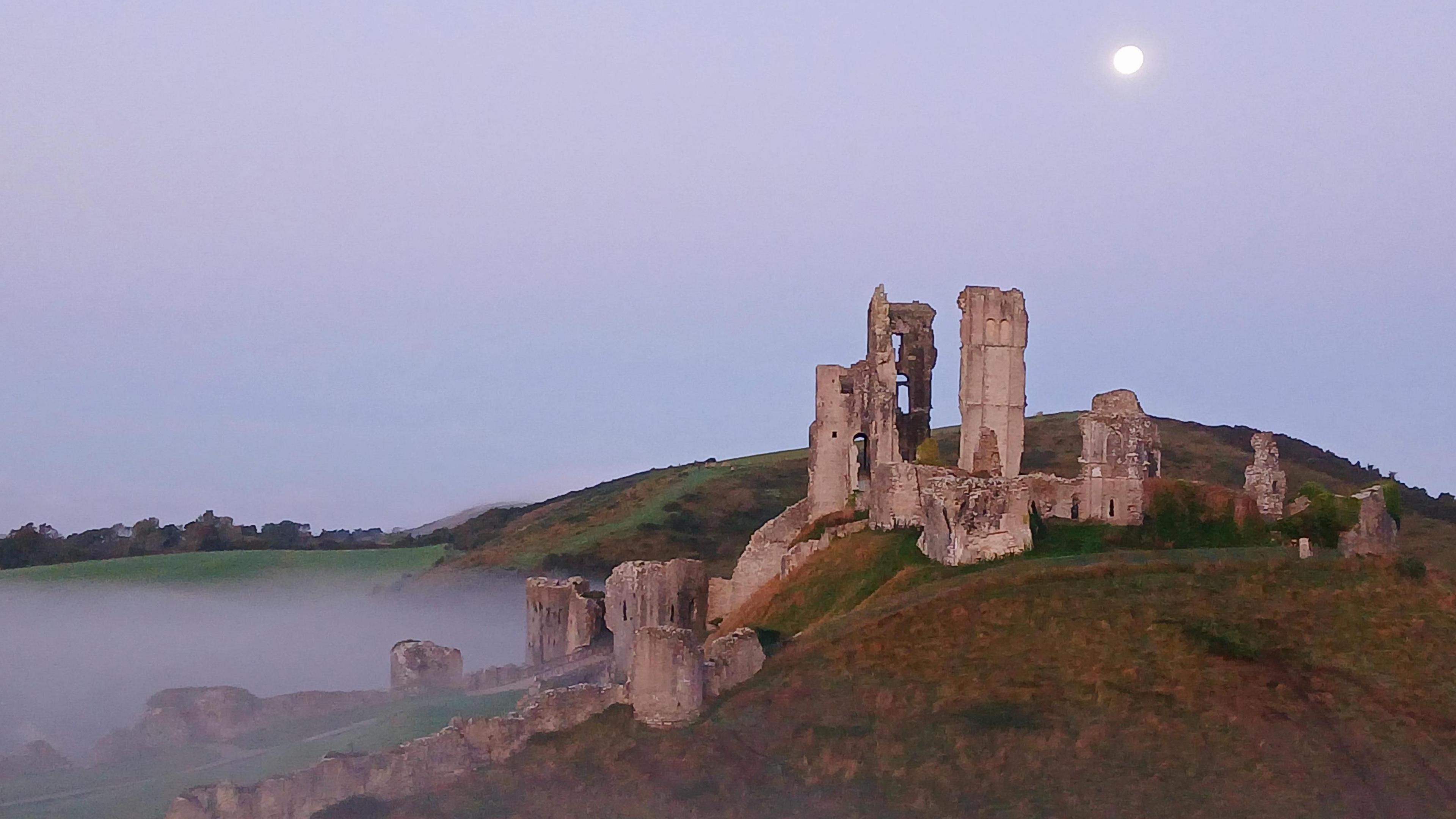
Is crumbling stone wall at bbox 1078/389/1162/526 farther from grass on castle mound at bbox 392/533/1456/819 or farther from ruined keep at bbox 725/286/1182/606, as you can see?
grass on castle mound at bbox 392/533/1456/819

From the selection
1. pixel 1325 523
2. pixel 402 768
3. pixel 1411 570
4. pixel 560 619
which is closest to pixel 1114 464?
pixel 1325 523

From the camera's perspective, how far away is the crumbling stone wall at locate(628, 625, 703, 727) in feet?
144

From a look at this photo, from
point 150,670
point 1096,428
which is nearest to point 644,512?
point 150,670

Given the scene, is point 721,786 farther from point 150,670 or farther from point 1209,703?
point 150,670

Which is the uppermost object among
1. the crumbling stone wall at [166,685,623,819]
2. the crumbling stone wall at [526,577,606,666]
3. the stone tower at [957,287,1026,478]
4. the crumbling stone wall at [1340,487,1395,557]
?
the stone tower at [957,287,1026,478]

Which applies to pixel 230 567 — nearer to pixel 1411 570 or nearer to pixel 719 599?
pixel 719 599

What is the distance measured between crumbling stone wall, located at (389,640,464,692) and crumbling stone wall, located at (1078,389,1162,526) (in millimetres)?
21769

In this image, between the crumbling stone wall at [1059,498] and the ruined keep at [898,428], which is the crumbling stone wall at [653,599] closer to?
the ruined keep at [898,428]

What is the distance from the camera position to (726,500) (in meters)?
114

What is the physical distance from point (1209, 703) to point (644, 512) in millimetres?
73755

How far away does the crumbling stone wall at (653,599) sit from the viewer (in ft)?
186

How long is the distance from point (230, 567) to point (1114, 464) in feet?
253

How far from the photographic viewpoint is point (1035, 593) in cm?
4566

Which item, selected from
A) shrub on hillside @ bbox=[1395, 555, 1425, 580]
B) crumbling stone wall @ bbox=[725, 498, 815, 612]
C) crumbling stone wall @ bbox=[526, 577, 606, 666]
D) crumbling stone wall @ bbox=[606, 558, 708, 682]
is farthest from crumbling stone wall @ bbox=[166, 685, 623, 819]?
shrub on hillside @ bbox=[1395, 555, 1425, 580]
